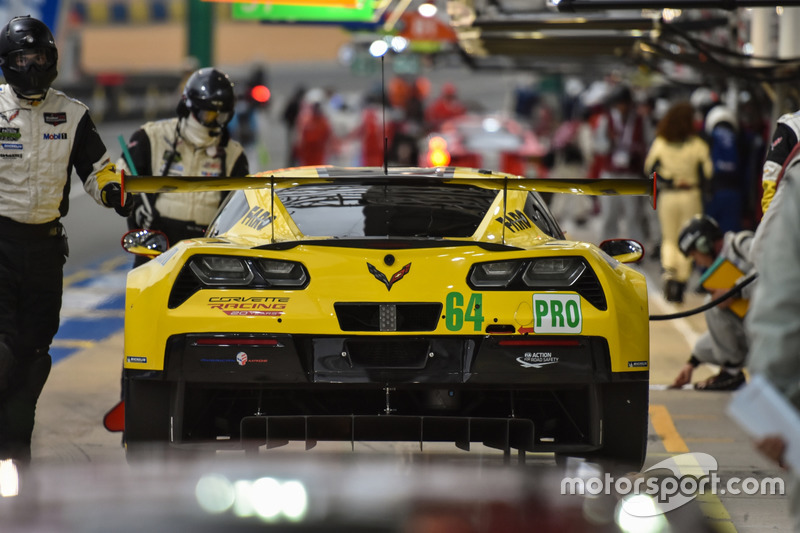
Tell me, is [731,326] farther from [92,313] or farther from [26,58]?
[92,313]

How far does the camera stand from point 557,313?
537cm

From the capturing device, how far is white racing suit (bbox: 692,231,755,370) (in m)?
8.43

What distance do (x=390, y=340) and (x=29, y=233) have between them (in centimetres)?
188

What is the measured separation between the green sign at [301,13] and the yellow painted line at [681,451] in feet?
36.6

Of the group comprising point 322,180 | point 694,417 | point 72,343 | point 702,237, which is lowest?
point 72,343

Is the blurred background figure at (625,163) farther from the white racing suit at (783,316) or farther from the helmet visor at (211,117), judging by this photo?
the white racing suit at (783,316)

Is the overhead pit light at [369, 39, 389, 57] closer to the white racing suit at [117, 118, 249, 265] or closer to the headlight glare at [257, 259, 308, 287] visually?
the white racing suit at [117, 118, 249, 265]

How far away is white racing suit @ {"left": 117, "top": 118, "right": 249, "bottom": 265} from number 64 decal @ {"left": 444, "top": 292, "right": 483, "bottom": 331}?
2530 mm

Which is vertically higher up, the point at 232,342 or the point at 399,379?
the point at 232,342

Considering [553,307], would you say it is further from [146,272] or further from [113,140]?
[113,140]

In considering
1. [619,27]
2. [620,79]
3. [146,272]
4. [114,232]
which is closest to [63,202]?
[146,272]

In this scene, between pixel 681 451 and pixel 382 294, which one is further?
pixel 681 451

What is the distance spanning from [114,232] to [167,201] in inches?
524

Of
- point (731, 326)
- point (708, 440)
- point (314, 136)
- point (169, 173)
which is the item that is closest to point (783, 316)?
point (708, 440)
